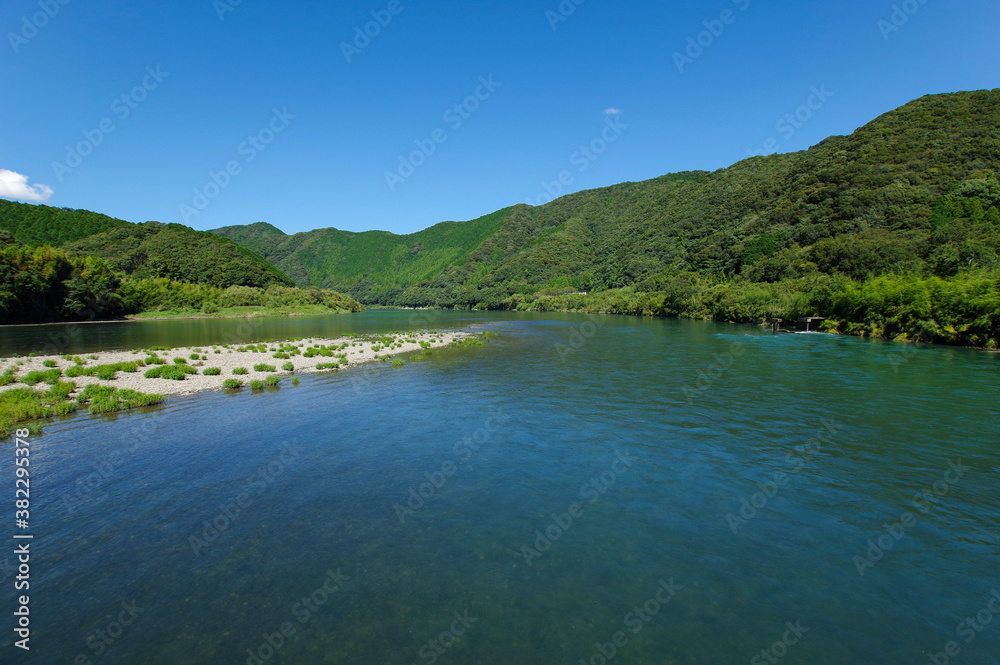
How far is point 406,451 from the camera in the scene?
1413 centimetres

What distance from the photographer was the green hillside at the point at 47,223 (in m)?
140

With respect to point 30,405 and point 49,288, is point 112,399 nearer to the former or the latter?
point 30,405

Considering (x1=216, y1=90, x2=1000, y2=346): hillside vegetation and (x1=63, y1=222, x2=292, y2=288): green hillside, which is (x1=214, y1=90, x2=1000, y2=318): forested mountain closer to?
(x1=216, y1=90, x2=1000, y2=346): hillside vegetation

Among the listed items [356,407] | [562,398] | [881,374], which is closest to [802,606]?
[562,398]

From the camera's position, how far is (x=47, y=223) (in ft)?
483

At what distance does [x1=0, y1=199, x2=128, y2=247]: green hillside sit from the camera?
140250 millimetres

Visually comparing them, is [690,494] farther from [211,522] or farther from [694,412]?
[211,522]

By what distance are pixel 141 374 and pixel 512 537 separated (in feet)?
85.2

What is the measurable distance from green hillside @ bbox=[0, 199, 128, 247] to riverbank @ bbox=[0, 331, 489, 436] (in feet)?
519

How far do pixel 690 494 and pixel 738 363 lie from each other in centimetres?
2521

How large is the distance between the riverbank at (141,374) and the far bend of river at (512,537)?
7.71 feet

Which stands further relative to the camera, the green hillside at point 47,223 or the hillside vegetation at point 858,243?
the green hillside at point 47,223

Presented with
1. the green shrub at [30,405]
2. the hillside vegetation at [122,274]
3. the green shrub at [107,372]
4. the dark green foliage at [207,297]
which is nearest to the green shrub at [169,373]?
the green shrub at [107,372]

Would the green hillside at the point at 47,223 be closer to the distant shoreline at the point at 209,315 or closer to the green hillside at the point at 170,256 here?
the green hillside at the point at 170,256
